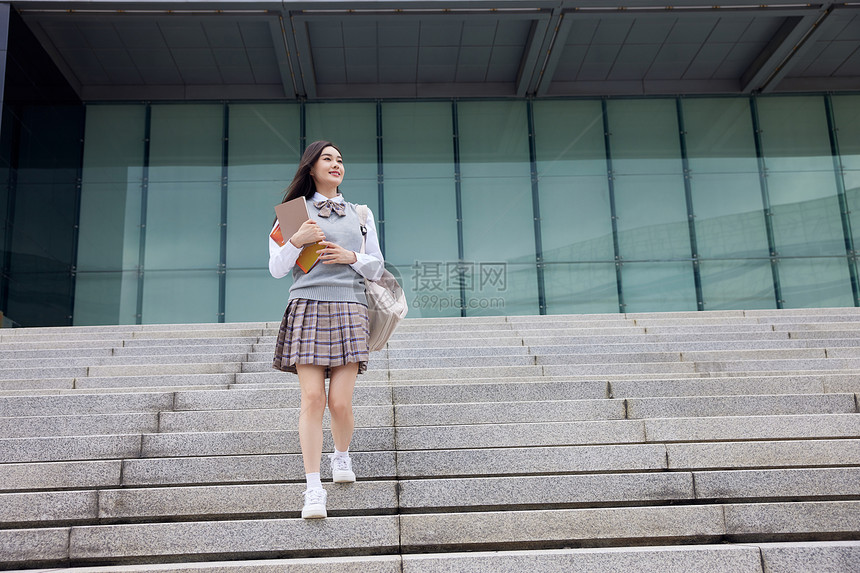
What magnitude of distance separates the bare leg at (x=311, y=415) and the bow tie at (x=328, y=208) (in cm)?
78

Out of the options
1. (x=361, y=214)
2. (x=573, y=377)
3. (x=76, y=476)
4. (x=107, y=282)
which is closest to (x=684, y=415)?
(x=573, y=377)

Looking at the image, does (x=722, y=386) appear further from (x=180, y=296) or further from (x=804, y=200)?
(x=804, y=200)

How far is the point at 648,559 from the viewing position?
335cm

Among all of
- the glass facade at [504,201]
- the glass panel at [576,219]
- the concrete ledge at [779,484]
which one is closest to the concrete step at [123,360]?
the concrete ledge at [779,484]

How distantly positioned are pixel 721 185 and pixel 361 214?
39.9 feet

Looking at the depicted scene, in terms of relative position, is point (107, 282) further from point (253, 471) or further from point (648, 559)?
point (648, 559)

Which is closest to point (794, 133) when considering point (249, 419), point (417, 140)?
point (417, 140)

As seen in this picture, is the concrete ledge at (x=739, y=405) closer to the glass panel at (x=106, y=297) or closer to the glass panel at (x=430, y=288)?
the glass panel at (x=430, y=288)

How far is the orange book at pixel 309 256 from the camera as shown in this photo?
3681 mm

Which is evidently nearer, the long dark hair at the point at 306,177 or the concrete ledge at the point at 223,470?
the long dark hair at the point at 306,177

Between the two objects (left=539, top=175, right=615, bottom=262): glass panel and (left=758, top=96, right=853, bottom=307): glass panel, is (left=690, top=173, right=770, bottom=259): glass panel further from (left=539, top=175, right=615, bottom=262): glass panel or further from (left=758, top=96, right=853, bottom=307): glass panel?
(left=539, top=175, right=615, bottom=262): glass panel

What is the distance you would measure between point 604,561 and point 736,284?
38.4 ft

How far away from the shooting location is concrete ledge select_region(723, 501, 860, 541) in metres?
3.65

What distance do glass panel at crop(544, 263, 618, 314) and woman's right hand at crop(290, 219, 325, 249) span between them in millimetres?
10395
